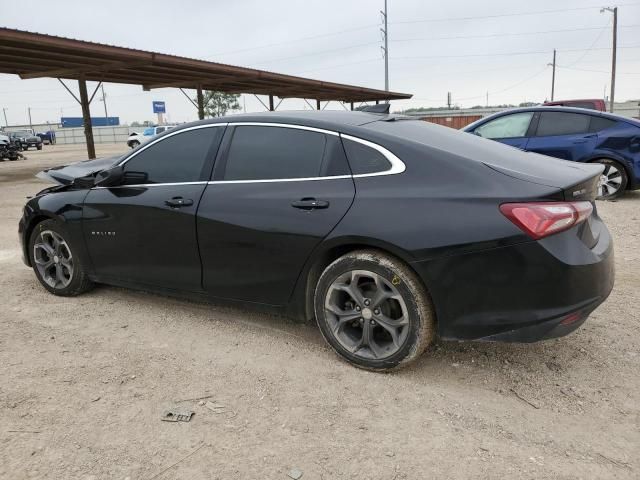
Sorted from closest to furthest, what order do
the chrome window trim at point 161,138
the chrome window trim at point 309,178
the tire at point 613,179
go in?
the chrome window trim at point 309,178, the chrome window trim at point 161,138, the tire at point 613,179

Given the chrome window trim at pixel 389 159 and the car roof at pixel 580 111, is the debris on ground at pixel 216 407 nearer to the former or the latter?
the chrome window trim at pixel 389 159

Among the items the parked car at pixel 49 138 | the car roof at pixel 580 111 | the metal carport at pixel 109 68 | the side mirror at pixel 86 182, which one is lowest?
the side mirror at pixel 86 182

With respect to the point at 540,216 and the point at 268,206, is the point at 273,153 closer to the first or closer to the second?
the point at 268,206

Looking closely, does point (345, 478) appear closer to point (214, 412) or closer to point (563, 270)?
point (214, 412)

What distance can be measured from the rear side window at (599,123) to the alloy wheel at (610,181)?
1.94 ft

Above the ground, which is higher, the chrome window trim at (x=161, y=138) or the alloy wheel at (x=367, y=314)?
the chrome window trim at (x=161, y=138)

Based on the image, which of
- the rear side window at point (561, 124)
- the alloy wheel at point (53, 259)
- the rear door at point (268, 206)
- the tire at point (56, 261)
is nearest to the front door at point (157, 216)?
the rear door at point (268, 206)

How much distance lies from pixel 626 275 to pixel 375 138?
3.01 m

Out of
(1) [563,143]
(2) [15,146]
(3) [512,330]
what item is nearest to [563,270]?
(3) [512,330]

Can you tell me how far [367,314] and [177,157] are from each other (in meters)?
1.83

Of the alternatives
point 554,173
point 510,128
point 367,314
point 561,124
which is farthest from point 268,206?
point 561,124

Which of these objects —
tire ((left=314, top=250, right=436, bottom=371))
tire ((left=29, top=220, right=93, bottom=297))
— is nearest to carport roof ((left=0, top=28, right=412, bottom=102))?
tire ((left=29, top=220, right=93, bottom=297))

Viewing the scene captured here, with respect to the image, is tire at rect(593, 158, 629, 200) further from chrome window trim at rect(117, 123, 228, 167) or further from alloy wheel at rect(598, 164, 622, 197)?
chrome window trim at rect(117, 123, 228, 167)

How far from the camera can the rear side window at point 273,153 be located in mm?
3076
